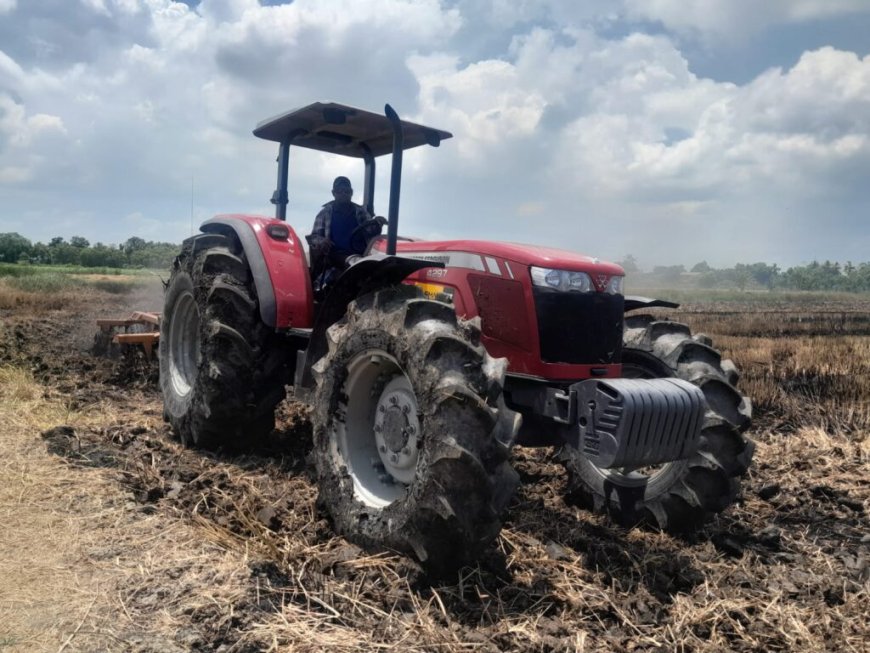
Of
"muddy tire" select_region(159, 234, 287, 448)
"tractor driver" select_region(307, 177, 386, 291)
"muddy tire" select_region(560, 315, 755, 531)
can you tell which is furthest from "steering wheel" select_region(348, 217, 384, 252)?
"muddy tire" select_region(560, 315, 755, 531)

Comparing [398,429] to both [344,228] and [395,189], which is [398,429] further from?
[344,228]

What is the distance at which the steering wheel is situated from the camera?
5688 millimetres

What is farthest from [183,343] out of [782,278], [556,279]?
[782,278]

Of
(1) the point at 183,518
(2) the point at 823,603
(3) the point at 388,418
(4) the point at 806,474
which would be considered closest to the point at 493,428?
(3) the point at 388,418

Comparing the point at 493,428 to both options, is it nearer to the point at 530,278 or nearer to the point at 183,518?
the point at 530,278

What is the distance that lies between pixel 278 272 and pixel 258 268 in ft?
0.50

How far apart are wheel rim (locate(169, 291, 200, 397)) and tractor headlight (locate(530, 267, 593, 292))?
337 centimetres

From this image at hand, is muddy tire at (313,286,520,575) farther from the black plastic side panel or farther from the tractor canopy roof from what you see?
the tractor canopy roof

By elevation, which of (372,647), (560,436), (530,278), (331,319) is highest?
(530,278)

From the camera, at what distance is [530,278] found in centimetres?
411

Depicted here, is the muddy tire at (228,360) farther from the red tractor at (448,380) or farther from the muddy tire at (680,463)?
the muddy tire at (680,463)

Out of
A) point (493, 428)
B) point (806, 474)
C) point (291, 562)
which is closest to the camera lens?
point (493, 428)

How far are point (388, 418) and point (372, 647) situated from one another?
1.28 metres

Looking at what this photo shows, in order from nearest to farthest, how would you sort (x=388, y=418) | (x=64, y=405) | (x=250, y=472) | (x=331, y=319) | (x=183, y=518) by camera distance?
1. (x=388, y=418)
2. (x=183, y=518)
3. (x=331, y=319)
4. (x=250, y=472)
5. (x=64, y=405)
